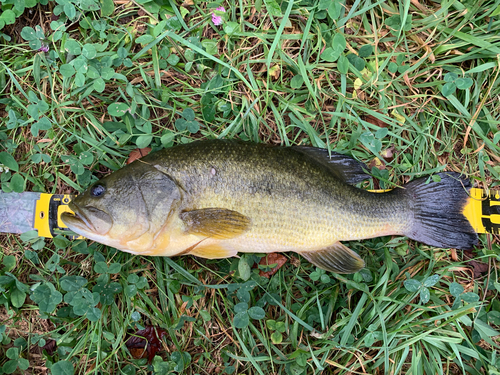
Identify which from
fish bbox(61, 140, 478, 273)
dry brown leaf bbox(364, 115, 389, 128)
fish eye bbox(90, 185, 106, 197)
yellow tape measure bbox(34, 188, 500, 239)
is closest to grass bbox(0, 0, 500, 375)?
dry brown leaf bbox(364, 115, 389, 128)

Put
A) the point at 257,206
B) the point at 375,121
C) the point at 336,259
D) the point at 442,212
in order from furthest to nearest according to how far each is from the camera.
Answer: the point at 375,121 → the point at 442,212 → the point at 336,259 → the point at 257,206

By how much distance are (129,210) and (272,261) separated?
1.38m

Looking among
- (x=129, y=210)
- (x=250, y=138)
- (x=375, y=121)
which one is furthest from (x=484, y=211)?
(x=129, y=210)

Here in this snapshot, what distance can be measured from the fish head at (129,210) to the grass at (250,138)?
455mm

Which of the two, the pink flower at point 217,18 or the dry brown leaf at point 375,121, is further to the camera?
the dry brown leaf at point 375,121

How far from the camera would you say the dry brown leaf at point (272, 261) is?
3.05m

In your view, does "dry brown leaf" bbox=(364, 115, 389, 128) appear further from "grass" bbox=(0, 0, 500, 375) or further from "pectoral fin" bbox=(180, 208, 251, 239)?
"pectoral fin" bbox=(180, 208, 251, 239)

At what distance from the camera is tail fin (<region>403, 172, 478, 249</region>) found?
2.99 m

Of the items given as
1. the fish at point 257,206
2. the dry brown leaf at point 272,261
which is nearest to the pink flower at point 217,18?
the fish at point 257,206

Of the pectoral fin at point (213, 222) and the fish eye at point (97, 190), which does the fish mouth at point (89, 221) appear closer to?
the fish eye at point (97, 190)

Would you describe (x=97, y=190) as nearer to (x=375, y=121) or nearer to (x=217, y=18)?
(x=217, y=18)

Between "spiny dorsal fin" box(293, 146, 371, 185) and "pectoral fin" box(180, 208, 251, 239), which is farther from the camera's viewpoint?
"spiny dorsal fin" box(293, 146, 371, 185)

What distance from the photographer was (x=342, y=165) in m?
3.01

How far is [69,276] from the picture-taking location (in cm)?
290
